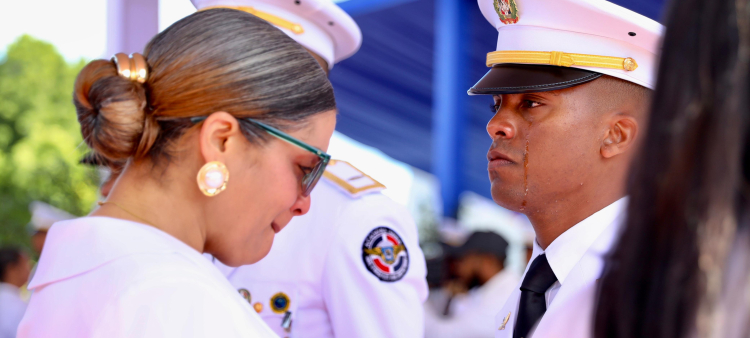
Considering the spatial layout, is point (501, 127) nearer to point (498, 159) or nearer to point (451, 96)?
point (498, 159)

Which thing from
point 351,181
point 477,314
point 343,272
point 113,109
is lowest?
point 477,314

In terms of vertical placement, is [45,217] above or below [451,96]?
below

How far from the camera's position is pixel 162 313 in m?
1.07

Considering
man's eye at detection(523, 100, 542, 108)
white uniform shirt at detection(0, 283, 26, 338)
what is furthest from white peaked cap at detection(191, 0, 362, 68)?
white uniform shirt at detection(0, 283, 26, 338)

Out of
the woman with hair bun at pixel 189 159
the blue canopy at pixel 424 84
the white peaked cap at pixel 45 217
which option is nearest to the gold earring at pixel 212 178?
the woman with hair bun at pixel 189 159

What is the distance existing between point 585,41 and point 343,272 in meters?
0.97

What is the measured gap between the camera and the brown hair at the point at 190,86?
1.26 meters

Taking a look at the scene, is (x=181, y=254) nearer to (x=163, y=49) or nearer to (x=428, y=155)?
(x=163, y=49)

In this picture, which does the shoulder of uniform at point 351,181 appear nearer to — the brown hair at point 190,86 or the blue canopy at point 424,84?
the brown hair at point 190,86

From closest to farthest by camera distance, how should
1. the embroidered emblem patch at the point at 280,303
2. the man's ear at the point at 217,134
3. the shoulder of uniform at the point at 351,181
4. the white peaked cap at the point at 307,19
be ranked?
the man's ear at the point at 217,134
the embroidered emblem patch at the point at 280,303
the shoulder of uniform at the point at 351,181
the white peaked cap at the point at 307,19

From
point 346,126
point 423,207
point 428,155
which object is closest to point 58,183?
point 423,207

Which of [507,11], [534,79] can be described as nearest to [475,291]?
[507,11]

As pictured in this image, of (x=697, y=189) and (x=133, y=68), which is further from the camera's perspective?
(x=133, y=68)

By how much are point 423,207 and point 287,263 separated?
8.68 meters
